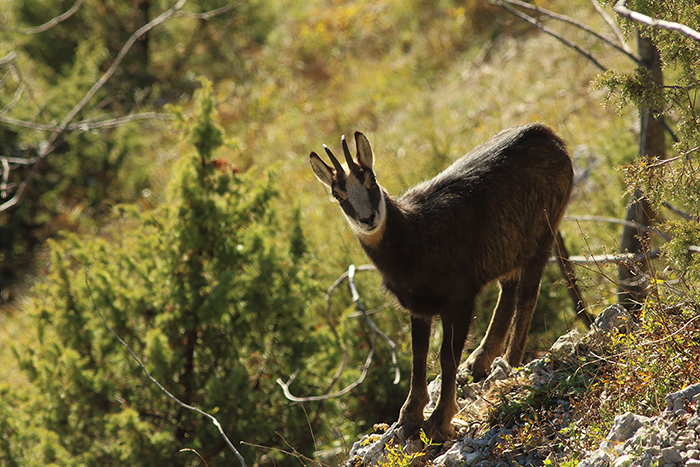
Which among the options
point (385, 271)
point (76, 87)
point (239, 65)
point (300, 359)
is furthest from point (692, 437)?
point (239, 65)

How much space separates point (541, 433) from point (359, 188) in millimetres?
2042

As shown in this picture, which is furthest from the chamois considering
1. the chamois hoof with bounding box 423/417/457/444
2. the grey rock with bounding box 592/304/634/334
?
the grey rock with bounding box 592/304/634/334

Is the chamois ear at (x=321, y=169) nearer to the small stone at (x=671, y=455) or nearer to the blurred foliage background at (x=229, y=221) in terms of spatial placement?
the blurred foliage background at (x=229, y=221)

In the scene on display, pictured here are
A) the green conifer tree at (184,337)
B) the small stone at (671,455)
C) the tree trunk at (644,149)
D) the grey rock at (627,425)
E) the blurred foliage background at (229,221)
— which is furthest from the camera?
the blurred foliage background at (229,221)

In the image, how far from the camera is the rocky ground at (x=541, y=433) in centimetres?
312

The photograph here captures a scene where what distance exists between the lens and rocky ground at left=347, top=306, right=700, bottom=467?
10.3ft

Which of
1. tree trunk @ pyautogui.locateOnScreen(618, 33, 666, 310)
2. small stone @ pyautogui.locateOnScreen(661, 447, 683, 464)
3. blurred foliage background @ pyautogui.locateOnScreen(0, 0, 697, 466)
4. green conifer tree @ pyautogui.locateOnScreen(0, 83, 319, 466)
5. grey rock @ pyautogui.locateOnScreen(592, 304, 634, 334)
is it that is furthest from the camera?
blurred foliage background @ pyautogui.locateOnScreen(0, 0, 697, 466)

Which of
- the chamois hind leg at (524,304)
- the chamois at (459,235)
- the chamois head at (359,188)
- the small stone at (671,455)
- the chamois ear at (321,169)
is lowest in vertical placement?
the small stone at (671,455)

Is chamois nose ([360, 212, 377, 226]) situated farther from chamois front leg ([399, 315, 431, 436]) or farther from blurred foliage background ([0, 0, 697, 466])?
blurred foliage background ([0, 0, 697, 466])

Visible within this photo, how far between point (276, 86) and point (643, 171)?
16107mm

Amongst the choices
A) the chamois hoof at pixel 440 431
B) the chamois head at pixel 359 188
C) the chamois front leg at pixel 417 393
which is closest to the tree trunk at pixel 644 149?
the chamois front leg at pixel 417 393

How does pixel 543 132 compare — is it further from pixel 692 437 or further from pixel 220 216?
pixel 220 216

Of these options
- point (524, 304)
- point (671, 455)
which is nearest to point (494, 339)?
point (524, 304)

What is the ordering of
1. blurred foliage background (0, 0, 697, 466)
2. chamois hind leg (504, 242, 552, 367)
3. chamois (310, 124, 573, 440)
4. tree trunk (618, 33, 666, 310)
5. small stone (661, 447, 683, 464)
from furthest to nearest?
blurred foliage background (0, 0, 697, 466), tree trunk (618, 33, 666, 310), chamois hind leg (504, 242, 552, 367), chamois (310, 124, 573, 440), small stone (661, 447, 683, 464)
